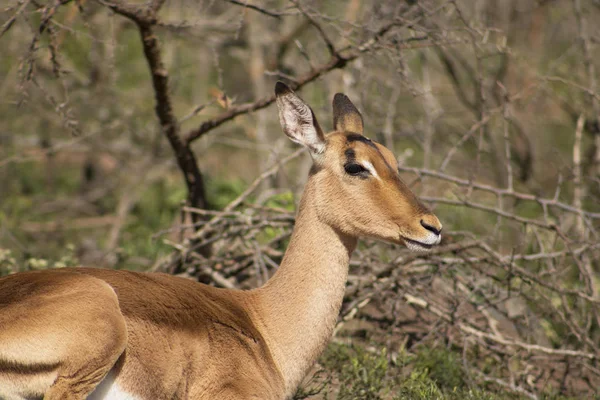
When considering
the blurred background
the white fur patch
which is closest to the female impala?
the white fur patch

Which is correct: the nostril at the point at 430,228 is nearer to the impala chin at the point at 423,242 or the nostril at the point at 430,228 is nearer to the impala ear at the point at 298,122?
the impala chin at the point at 423,242

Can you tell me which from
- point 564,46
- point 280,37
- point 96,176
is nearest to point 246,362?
point 280,37

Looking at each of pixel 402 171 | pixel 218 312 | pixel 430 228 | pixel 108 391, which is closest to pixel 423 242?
pixel 430 228

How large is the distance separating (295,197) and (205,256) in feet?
3.38

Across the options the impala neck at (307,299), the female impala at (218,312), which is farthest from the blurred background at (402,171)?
the female impala at (218,312)

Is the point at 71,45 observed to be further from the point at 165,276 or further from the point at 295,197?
the point at 165,276

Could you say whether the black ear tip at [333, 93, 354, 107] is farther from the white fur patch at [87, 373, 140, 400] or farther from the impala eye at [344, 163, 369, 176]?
the white fur patch at [87, 373, 140, 400]

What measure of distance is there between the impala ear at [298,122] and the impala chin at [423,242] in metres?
0.86

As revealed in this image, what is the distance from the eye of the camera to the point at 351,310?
6.55 metres

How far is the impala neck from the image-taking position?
4863 millimetres

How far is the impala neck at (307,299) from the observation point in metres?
4.86

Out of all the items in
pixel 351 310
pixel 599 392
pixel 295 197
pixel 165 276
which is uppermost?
pixel 165 276

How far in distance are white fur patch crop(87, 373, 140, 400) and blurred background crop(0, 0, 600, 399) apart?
4.82 feet

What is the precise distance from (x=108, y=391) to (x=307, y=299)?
1.35 metres
